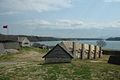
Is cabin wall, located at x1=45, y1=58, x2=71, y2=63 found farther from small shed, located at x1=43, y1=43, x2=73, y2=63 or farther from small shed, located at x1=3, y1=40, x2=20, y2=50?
small shed, located at x1=3, y1=40, x2=20, y2=50

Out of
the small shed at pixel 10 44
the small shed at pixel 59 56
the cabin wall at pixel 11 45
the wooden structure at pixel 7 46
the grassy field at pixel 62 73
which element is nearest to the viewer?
the grassy field at pixel 62 73

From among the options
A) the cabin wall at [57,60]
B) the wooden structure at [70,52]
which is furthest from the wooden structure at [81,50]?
the cabin wall at [57,60]

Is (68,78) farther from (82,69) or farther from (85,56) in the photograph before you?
(85,56)

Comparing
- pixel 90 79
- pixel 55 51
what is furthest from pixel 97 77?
pixel 55 51

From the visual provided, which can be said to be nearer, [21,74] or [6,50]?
[21,74]

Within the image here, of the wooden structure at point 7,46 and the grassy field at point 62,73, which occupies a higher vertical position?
the wooden structure at point 7,46

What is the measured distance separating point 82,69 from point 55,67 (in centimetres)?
355

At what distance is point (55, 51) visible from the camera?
4241 centimetres

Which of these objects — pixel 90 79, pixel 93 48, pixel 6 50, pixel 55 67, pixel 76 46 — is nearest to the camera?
pixel 90 79

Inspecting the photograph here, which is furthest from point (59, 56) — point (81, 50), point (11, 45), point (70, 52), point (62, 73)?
point (11, 45)

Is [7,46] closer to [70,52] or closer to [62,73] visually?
[70,52]

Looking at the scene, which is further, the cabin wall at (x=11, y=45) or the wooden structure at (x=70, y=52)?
the cabin wall at (x=11, y=45)

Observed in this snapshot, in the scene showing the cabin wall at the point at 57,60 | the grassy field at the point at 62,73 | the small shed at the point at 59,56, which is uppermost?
the small shed at the point at 59,56

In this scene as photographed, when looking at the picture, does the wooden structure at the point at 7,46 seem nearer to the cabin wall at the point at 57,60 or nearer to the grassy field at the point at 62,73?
the cabin wall at the point at 57,60
